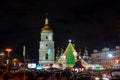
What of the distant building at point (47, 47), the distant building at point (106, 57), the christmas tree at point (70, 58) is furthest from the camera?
the distant building at point (106, 57)

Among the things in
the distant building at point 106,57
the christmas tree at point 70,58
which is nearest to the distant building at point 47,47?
the distant building at point 106,57

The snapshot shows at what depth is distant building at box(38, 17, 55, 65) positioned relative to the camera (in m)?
132

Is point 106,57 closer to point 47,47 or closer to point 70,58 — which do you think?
point 47,47

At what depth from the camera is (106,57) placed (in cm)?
15838

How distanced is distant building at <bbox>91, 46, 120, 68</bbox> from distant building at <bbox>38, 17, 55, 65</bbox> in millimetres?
22352

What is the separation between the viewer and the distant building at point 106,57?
464 ft

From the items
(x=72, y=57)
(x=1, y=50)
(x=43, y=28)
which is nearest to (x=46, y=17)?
(x=43, y=28)

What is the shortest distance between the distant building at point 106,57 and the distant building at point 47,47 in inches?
880

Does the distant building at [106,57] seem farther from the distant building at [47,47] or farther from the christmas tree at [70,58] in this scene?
the christmas tree at [70,58]

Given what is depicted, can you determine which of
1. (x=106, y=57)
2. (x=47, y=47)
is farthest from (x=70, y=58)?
(x=106, y=57)

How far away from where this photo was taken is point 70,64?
89812 mm

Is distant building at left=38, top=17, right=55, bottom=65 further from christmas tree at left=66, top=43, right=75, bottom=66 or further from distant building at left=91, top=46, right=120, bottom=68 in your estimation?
christmas tree at left=66, top=43, right=75, bottom=66

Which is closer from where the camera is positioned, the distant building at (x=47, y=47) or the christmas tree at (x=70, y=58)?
the christmas tree at (x=70, y=58)

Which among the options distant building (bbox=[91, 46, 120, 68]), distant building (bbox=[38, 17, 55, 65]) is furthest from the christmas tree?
distant building (bbox=[91, 46, 120, 68])
